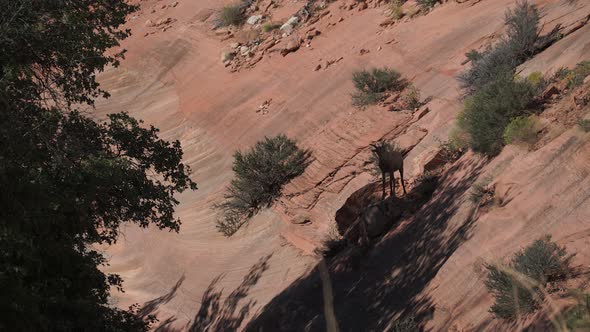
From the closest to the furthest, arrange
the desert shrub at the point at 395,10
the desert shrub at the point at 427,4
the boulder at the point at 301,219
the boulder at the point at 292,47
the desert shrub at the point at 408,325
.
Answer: the desert shrub at the point at 408,325 < the boulder at the point at 301,219 < the desert shrub at the point at 427,4 < the desert shrub at the point at 395,10 < the boulder at the point at 292,47

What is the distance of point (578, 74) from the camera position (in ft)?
35.7

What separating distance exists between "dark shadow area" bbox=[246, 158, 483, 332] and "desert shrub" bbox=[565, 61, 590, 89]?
1924 mm

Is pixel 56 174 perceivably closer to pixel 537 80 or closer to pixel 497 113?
pixel 497 113

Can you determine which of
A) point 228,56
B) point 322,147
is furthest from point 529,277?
point 228,56

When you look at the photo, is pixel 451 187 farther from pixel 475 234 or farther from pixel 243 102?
pixel 243 102

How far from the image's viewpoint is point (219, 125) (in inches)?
943

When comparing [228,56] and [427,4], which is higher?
[228,56]

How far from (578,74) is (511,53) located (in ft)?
12.6

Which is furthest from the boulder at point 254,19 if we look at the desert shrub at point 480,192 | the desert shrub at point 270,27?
the desert shrub at point 480,192

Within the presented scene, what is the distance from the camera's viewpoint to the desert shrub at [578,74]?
1071 cm

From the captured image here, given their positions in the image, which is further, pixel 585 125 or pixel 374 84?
pixel 374 84

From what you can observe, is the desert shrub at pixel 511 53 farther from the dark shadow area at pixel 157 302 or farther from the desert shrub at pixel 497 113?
the dark shadow area at pixel 157 302

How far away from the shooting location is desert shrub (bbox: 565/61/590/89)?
10.7m

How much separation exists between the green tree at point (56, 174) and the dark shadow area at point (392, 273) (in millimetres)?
3269
